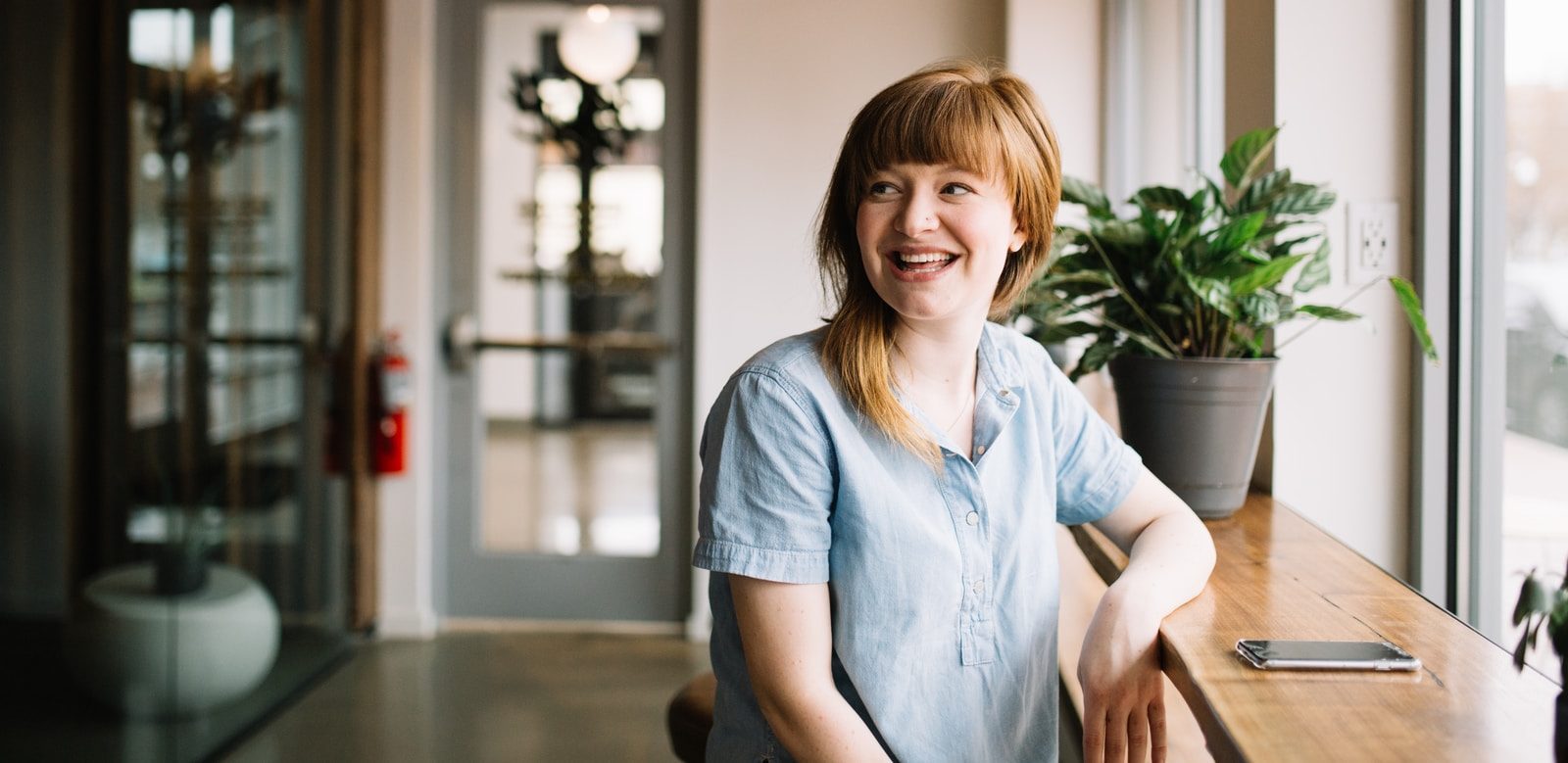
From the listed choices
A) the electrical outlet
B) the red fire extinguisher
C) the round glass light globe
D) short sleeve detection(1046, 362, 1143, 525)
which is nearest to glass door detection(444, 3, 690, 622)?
the round glass light globe

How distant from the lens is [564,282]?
4.16 metres

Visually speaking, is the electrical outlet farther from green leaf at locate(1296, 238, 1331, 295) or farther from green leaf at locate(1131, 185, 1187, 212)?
green leaf at locate(1131, 185, 1187, 212)

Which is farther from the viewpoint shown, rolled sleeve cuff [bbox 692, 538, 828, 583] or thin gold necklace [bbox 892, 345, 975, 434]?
thin gold necklace [bbox 892, 345, 975, 434]

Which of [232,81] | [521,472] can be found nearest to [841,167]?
[232,81]

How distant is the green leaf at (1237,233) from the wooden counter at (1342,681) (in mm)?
391

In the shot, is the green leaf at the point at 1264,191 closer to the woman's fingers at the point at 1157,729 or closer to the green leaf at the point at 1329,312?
the green leaf at the point at 1329,312

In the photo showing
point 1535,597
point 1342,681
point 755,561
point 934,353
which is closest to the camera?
point 1535,597

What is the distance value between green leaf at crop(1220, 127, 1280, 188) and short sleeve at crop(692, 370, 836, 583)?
740 millimetres

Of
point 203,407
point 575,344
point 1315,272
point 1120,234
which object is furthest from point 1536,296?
point 575,344

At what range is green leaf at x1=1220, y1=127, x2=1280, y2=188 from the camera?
156 cm

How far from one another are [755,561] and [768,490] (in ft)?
0.23

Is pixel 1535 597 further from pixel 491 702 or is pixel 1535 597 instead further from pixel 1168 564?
pixel 491 702

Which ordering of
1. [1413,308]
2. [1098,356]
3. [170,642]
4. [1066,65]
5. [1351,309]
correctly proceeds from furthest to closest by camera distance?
[1066,65], [170,642], [1351,309], [1098,356], [1413,308]

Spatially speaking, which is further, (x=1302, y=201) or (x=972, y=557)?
(x=1302, y=201)
